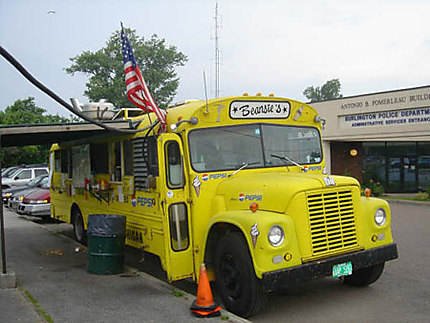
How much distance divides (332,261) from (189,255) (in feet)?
6.42

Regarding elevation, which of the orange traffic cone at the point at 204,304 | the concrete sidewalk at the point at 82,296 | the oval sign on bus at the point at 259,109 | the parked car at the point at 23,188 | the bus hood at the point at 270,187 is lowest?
the concrete sidewalk at the point at 82,296

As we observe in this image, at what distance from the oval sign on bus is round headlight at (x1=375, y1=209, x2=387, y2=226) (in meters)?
1.92

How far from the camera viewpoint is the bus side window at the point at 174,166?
6.39m

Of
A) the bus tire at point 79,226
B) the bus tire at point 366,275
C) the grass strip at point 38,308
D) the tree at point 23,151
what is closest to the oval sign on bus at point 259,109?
the bus tire at point 366,275

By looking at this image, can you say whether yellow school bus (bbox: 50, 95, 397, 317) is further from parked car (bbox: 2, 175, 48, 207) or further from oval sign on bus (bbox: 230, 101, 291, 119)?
parked car (bbox: 2, 175, 48, 207)

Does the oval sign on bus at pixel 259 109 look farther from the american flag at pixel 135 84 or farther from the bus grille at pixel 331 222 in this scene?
the bus grille at pixel 331 222

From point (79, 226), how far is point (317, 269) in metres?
6.84

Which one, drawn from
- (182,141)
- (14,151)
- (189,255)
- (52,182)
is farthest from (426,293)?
(14,151)

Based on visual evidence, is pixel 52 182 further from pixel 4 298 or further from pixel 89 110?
pixel 4 298

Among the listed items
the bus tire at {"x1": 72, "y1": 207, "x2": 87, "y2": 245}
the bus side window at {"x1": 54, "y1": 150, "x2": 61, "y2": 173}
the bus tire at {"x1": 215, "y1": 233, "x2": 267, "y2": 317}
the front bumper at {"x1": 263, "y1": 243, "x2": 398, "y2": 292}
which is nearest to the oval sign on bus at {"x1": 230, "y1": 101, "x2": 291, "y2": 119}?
the bus tire at {"x1": 215, "y1": 233, "x2": 267, "y2": 317}

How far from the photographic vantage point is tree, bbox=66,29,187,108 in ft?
144

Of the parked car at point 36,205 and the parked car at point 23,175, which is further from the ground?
the parked car at point 23,175

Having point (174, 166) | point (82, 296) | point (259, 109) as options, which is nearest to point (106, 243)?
point (82, 296)

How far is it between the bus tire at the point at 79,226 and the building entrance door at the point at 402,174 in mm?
16770
